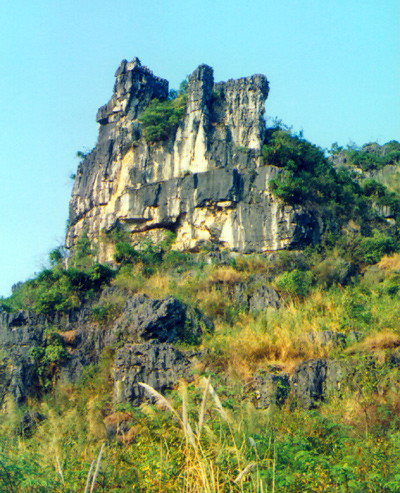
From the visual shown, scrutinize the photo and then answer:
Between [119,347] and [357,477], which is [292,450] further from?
[119,347]

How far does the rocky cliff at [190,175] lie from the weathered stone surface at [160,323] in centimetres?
671

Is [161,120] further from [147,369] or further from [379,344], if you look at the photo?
[379,344]

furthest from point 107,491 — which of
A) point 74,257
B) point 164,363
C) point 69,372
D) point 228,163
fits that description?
point 74,257

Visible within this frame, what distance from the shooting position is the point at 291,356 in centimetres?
1416

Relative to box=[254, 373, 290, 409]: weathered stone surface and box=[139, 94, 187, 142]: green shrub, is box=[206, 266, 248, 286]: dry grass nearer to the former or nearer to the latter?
box=[254, 373, 290, 409]: weathered stone surface

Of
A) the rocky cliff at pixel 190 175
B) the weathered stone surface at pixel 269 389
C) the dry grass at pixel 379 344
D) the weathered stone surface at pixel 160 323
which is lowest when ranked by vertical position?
the weathered stone surface at pixel 269 389

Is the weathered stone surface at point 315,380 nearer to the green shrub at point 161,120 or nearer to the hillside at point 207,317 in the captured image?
the hillside at point 207,317

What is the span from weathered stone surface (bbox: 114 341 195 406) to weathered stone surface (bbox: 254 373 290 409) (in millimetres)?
2128

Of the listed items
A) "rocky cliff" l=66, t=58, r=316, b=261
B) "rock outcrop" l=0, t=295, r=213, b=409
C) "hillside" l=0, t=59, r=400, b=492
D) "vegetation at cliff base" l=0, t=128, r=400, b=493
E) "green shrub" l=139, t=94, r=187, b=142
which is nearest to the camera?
"vegetation at cliff base" l=0, t=128, r=400, b=493

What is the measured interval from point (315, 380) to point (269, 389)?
111 centimetres

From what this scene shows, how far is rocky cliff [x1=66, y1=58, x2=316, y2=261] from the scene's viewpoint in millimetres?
23609

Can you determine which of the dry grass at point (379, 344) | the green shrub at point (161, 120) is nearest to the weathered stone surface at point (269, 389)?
the dry grass at point (379, 344)

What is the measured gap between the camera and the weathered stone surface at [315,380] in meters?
12.3

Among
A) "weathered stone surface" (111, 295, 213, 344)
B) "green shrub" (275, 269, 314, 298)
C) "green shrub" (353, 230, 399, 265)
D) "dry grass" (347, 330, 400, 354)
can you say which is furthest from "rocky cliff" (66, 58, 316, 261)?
"dry grass" (347, 330, 400, 354)
